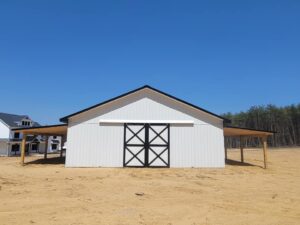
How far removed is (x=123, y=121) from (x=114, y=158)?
275 centimetres

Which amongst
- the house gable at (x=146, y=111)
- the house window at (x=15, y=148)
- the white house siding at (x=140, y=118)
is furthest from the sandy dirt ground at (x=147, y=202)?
the house window at (x=15, y=148)

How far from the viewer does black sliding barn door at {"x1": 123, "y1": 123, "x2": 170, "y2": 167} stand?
2017cm

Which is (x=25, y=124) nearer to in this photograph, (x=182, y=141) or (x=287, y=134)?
(x=182, y=141)

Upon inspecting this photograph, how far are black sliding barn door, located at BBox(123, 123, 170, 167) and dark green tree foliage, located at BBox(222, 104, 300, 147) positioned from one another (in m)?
57.8

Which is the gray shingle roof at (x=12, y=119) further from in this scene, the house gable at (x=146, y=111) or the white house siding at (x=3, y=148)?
the house gable at (x=146, y=111)

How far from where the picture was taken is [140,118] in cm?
2077

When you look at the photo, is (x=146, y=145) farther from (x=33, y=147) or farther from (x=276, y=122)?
(x=276, y=122)

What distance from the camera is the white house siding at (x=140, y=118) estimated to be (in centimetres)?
2006

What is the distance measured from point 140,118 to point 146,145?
2.05 metres

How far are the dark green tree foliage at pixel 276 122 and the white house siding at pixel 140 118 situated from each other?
184 ft

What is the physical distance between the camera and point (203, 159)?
2011cm

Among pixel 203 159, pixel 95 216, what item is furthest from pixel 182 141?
pixel 95 216

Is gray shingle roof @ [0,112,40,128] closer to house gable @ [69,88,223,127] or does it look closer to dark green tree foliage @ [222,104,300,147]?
house gable @ [69,88,223,127]

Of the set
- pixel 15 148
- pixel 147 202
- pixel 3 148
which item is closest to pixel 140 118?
pixel 147 202
